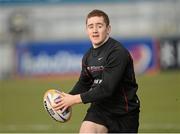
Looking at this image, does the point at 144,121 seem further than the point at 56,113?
Yes

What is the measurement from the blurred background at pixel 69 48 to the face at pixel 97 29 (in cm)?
840

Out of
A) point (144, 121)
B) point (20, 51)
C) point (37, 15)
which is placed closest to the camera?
point (144, 121)

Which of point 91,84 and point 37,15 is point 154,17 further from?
point 91,84

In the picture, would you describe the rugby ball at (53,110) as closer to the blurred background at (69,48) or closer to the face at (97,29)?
the face at (97,29)

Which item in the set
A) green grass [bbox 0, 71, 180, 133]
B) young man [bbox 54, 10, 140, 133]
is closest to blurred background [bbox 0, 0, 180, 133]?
green grass [bbox 0, 71, 180, 133]

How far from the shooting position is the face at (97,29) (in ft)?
19.1

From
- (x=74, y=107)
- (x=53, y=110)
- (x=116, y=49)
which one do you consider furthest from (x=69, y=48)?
(x=116, y=49)

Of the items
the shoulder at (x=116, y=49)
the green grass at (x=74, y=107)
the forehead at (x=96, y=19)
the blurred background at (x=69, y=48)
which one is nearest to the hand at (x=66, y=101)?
the shoulder at (x=116, y=49)

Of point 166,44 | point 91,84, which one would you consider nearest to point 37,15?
point 166,44

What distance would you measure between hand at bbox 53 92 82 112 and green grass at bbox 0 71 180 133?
19.2 ft

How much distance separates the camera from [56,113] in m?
6.01

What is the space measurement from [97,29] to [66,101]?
720 mm

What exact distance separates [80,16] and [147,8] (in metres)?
2.49

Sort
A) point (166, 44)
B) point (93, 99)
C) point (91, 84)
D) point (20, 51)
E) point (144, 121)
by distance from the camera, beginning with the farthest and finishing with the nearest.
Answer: point (20, 51) → point (166, 44) → point (144, 121) → point (91, 84) → point (93, 99)
